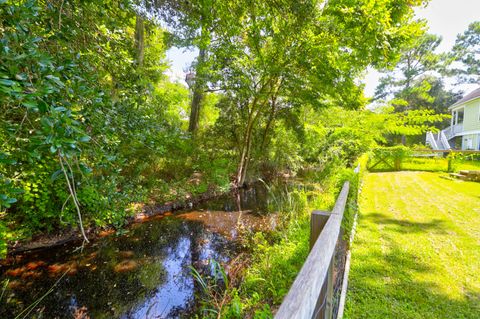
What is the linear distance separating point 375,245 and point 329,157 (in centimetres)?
808

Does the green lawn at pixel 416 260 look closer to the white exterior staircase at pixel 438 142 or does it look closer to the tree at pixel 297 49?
the tree at pixel 297 49

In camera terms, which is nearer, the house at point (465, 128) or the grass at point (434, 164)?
the grass at point (434, 164)

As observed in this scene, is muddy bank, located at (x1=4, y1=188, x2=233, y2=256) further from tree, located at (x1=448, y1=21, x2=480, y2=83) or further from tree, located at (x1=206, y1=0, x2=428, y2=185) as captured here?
tree, located at (x1=448, y1=21, x2=480, y2=83)

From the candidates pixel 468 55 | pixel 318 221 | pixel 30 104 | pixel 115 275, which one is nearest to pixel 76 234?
pixel 115 275

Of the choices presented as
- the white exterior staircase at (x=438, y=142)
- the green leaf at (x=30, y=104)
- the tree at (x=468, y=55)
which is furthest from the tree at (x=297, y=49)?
the tree at (x=468, y=55)

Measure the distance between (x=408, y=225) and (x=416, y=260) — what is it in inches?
57.2

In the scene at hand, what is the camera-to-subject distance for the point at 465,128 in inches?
703

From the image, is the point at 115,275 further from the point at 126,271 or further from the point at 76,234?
the point at 76,234

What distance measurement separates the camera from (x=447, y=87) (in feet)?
77.6

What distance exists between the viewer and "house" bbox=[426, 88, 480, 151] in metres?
16.5

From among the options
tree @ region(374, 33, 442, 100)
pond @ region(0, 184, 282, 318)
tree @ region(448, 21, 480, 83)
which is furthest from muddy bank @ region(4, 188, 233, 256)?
tree @ region(448, 21, 480, 83)

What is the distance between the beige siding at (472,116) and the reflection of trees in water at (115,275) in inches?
868

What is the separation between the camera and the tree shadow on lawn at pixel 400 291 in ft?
7.50

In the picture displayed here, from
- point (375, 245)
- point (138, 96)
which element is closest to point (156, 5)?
point (138, 96)
